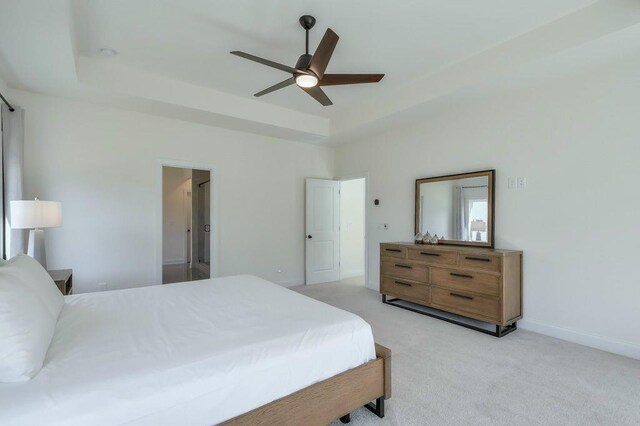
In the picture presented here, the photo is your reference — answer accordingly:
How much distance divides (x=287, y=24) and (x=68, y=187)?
10.5 feet

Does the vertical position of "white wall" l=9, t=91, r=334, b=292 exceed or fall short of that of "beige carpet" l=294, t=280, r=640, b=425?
it exceeds it

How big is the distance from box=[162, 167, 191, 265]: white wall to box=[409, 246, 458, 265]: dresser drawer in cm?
606

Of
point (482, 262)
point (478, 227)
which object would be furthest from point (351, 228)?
point (482, 262)

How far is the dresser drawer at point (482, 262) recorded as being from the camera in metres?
3.22

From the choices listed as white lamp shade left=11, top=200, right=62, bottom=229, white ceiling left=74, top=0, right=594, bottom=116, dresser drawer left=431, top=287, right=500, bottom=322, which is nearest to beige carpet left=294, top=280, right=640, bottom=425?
dresser drawer left=431, top=287, right=500, bottom=322

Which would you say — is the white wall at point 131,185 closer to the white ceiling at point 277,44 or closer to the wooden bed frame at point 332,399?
the white ceiling at point 277,44

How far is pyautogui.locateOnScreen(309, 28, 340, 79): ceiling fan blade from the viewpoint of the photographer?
88.8 inches

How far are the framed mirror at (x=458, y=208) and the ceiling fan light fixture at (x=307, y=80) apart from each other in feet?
7.80

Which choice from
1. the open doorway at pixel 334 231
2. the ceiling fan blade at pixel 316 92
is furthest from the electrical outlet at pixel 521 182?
the open doorway at pixel 334 231

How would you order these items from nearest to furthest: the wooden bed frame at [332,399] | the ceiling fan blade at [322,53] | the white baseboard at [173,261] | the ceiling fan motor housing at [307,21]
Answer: the wooden bed frame at [332,399]
the ceiling fan blade at [322,53]
the ceiling fan motor housing at [307,21]
the white baseboard at [173,261]

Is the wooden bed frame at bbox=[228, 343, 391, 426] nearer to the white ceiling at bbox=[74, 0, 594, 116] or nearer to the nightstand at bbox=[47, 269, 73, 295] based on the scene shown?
the nightstand at bbox=[47, 269, 73, 295]

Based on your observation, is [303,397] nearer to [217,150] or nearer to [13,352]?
[13,352]

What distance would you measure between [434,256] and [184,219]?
253 inches

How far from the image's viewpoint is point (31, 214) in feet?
8.95
